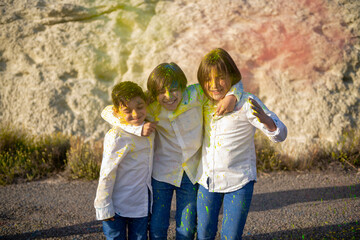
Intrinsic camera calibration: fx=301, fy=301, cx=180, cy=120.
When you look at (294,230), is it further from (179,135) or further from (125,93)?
(125,93)

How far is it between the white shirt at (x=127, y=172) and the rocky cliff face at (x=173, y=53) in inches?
139

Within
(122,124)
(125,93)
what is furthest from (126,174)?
(125,93)

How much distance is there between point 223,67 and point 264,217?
6.64ft

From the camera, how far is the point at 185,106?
2.19m

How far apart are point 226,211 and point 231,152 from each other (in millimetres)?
416

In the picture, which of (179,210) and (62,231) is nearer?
(179,210)

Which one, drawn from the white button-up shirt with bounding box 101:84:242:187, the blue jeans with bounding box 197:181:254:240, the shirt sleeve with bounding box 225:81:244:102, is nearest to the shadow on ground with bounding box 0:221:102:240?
the white button-up shirt with bounding box 101:84:242:187

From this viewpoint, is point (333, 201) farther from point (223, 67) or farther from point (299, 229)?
point (223, 67)

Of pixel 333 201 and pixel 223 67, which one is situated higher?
pixel 223 67

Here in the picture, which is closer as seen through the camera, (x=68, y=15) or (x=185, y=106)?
(x=185, y=106)

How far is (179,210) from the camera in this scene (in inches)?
88.1

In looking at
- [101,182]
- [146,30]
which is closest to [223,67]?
[101,182]

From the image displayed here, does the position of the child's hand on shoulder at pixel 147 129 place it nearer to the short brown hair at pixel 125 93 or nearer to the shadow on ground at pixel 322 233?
the short brown hair at pixel 125 93

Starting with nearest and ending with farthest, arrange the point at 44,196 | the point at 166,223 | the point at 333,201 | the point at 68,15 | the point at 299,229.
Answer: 1. the point at 166,223
2. the point at 299,229
3. the point at 333,201
4. the point at 44,196
5. the point at 68,15
